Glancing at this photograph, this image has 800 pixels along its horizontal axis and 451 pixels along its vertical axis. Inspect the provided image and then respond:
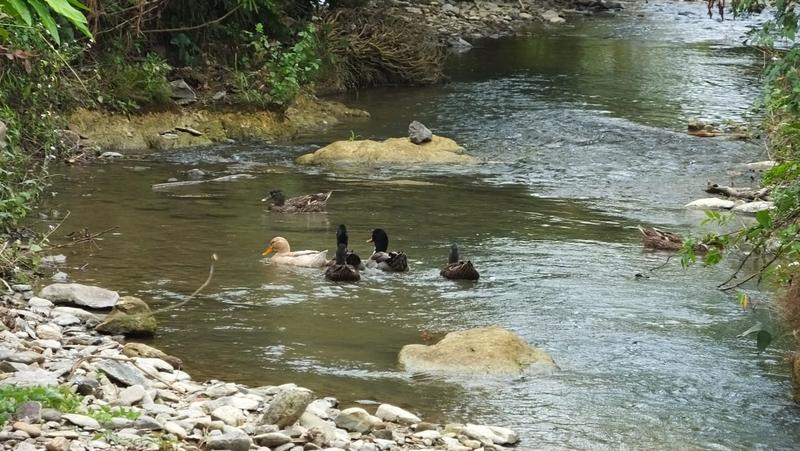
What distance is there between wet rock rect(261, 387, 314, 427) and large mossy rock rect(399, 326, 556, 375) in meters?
2.00

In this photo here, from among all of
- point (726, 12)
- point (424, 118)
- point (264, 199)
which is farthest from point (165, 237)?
point (726, 12)

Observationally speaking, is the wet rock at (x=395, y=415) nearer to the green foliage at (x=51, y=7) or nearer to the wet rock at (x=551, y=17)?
the green foliage at (x=51, y=7)

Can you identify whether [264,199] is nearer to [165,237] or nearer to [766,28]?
[165,237]

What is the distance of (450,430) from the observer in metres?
7.92

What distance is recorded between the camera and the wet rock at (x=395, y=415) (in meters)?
8.03

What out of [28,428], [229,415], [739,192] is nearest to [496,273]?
[229,415]

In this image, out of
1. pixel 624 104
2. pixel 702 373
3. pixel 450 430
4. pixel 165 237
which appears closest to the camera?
pixel 450 430

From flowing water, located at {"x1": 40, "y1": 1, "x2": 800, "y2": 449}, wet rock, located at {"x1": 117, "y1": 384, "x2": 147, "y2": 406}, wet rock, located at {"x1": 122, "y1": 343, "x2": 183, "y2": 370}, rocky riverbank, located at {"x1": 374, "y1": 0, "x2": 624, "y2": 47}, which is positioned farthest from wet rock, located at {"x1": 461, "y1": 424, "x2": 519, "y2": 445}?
rocky riverbank, located at {"x1": 374, "y1": 0, "x2": 624, "y2": 47}

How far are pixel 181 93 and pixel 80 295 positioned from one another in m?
12.3

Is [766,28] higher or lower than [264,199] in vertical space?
higher

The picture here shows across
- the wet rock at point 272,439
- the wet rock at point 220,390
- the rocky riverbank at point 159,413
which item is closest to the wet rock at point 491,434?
the rocky riverbank at point 159,413

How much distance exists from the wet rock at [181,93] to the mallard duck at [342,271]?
10448 mm

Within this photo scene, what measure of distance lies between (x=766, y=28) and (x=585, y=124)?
1435 centimetres

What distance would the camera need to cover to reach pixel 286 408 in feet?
24.1
